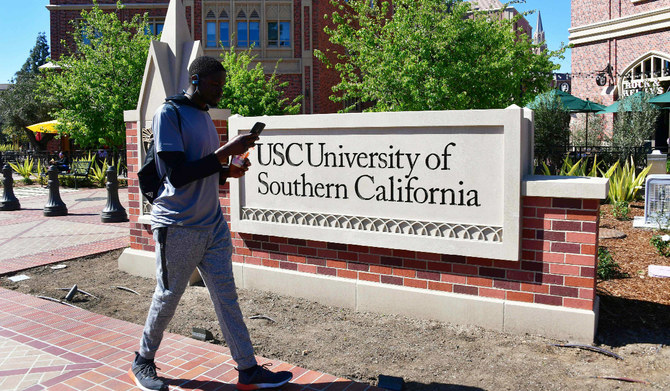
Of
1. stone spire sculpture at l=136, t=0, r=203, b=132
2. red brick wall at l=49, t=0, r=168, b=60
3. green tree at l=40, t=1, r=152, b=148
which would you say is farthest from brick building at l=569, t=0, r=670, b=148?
red brick wall at l=49, t=0, r=168, b=60

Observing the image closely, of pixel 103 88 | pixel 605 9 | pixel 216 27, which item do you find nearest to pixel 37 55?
pixel 216 27

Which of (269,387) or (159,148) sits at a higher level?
(159,148)

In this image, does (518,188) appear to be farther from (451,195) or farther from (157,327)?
(157,327)

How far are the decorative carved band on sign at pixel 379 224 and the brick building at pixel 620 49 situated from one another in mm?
19642

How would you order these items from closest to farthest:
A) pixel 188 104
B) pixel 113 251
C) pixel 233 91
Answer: pixel 188 104 < pixel 113 251 < pixel 233 91

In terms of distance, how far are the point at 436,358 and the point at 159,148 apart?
7.80 ft

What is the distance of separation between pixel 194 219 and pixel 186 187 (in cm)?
20

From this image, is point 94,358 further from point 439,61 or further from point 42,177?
point 42,177

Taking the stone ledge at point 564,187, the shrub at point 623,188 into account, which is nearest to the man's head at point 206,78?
the stone ledge at point 564,187

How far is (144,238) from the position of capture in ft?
21.7

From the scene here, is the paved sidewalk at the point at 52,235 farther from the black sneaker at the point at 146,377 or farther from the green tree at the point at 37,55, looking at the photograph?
the green tree at the point at 37,55

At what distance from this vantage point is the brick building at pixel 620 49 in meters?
22.4

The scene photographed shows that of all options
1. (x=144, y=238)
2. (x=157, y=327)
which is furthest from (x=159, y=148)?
(x=144, y=238)

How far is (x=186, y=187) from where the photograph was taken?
10.8 ft
